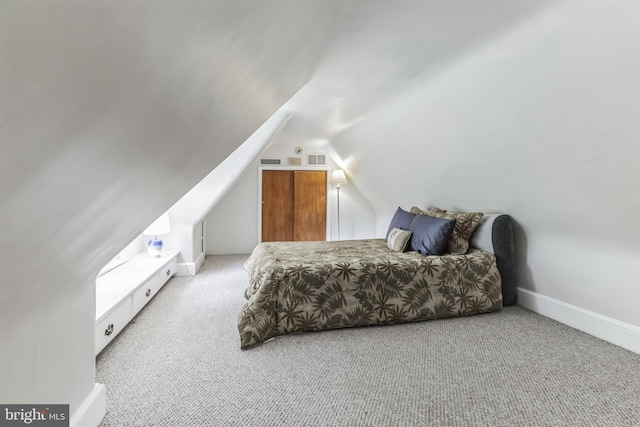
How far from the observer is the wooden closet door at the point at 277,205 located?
5605 mm

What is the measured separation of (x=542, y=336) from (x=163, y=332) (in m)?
2.94

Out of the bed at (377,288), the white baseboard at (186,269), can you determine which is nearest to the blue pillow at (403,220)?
the bed at (377,288)

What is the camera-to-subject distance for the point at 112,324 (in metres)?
2.11

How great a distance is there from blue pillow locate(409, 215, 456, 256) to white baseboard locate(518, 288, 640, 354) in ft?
Result: 2.90

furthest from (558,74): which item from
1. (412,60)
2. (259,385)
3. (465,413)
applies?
(259,385)

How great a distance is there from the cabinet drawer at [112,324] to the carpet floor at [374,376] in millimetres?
83

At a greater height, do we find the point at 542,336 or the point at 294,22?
the point at 294,22

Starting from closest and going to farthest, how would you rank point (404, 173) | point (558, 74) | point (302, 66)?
point (558, 74), point (302, 66), point (404, 173)

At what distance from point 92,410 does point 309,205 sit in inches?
181

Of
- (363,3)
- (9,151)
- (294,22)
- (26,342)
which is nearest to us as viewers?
(9,151)

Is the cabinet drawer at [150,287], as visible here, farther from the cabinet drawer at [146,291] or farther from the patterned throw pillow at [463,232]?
the patterned throw pillow at [463,232]

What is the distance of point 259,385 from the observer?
5.59 feet

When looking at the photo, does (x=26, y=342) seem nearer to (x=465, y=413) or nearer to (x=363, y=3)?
(x=465, y=413)

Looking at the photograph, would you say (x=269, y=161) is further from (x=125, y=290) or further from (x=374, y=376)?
(x=374, y=376)
